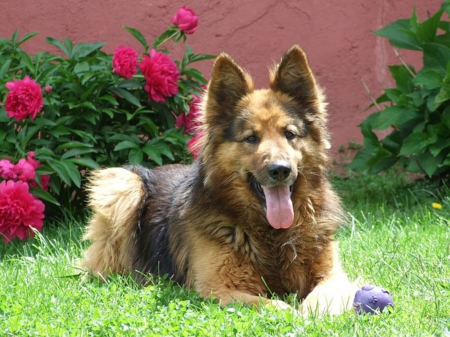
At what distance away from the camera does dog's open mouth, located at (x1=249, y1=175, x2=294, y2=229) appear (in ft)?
15.7

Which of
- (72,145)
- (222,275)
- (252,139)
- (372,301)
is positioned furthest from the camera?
(72,145)

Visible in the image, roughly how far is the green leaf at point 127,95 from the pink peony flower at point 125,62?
192mm

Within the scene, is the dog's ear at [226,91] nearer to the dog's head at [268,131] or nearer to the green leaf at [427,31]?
the dog's head at [268,131]

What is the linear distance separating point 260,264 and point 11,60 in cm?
346

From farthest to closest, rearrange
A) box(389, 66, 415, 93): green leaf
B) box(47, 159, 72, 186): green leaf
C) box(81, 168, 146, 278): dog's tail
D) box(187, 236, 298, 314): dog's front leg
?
box(389, 66, 415, 93): green leaf < box(47, 159, 72, 186): green leaf < box(81, 168, 146, 278): dog's tail < box(187, 236, 298, 314): dog's front leg

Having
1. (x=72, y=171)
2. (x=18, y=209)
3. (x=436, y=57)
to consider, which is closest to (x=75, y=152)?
(x=72, y=171)

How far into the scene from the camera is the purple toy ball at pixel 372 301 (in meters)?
4.21

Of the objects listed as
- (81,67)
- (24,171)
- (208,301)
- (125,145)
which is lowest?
(208,301)

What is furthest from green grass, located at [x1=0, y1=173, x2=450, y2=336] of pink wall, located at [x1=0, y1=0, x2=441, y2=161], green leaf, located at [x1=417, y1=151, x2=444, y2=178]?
pink wall, located at [x1=0, y1=0, x2=441, y2=161]

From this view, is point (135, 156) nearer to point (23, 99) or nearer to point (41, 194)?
point (41, 194)

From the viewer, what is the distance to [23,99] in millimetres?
6281

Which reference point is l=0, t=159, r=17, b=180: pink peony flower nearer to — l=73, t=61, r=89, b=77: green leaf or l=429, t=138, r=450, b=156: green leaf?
l=73, t=61, r=89, b=77: green leaf

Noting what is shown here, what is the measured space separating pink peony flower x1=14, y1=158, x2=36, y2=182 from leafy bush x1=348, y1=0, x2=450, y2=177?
10.3 feet

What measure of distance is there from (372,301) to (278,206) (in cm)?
88
